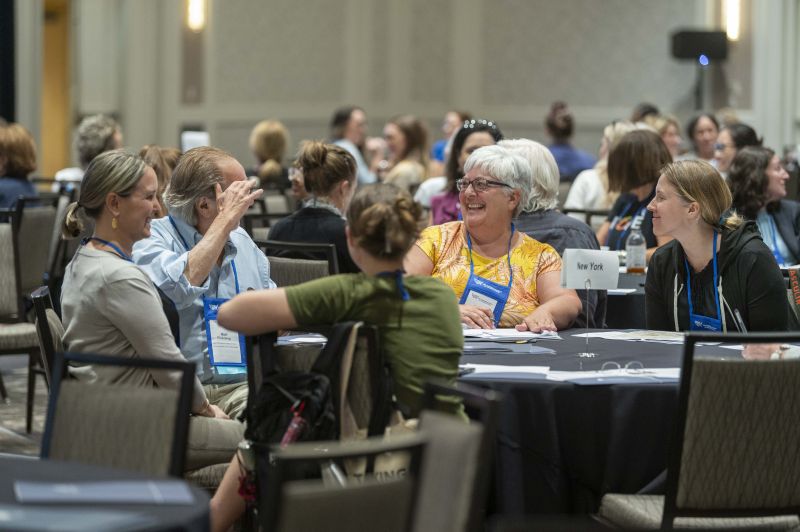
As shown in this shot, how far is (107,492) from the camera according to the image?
2.23 meters

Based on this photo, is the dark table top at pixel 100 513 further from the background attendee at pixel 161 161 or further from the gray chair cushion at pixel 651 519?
the background attendee at pixel 161 161

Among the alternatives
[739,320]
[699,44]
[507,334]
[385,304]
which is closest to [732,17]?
[699,44]

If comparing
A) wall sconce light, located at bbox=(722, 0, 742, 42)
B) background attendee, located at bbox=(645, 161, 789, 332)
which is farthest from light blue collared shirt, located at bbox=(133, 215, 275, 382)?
wall sconce light, located at bbox=(722, 0, 742, 42)

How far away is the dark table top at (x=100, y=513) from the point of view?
2.05m

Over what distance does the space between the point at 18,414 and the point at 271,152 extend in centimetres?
356

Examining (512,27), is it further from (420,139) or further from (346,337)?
(346,337)

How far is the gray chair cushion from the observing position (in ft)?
9.81

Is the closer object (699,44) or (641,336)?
(641,336)

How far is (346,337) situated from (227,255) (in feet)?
4.15

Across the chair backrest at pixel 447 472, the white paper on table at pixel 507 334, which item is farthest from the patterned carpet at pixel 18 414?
the chair backrest at pixel 447 472

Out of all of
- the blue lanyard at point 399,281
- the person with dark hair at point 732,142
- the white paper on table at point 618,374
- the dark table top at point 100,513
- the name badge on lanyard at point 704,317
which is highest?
the person with dark hair at point 732,142

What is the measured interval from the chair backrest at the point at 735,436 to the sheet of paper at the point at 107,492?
117 centimetres

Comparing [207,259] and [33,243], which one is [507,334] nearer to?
[207,259]

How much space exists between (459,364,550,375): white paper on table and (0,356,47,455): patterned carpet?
270cm
